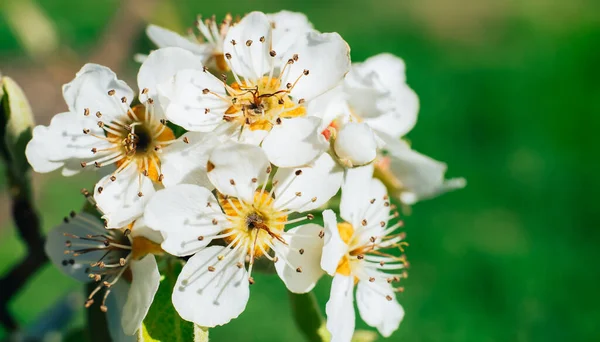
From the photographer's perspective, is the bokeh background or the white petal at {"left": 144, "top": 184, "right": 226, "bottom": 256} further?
the bokeh background

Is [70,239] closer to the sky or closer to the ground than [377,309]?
closer to the sky

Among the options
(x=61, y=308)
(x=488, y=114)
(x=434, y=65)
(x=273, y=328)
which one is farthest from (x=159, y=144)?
(x=434, y=65)

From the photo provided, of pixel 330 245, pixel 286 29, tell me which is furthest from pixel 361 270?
pixel 286 29

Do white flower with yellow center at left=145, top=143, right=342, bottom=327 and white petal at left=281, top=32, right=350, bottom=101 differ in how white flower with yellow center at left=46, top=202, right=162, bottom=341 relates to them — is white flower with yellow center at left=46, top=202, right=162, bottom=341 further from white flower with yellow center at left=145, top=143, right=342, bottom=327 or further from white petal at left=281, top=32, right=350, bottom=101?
white petal at left=281, top=32, right=350, bottom=101

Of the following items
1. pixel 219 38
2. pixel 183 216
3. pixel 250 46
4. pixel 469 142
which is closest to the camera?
pixel 183 216

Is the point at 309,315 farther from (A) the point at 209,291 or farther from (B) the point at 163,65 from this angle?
(B) the point at 163,65

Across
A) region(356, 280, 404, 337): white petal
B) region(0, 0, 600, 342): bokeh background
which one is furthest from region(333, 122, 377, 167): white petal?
region(0, 0, 600, 342): bokeh background

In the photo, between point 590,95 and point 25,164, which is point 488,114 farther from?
point 25,164
